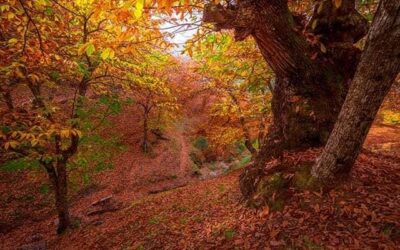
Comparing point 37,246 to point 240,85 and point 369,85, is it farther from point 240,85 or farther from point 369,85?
point 369,85

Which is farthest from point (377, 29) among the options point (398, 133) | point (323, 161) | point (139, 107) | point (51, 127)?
point (139, 107)

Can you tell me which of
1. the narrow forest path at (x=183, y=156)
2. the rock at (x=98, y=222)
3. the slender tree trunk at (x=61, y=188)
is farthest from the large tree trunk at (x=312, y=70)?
the narrow forest path at (x=183, y=156)

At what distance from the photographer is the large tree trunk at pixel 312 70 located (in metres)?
4.66

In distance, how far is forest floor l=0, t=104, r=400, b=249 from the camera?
3.72 meters

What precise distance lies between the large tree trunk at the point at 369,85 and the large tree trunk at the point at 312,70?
1.32m

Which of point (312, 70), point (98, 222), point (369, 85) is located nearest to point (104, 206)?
point (98, 222)

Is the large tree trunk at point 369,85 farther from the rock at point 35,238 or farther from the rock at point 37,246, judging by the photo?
the rock at point 35,238

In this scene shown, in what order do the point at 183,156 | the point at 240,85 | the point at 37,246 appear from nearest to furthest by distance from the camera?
1. the point at 37,246
2. the point at 240,85
3. the point at 183,156

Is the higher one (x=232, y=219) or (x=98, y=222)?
(x=232, y=219)

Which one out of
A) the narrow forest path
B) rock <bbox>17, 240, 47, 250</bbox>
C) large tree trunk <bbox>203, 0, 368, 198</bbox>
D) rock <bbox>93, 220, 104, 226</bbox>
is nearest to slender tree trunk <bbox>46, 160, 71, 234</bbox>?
rock <bbox>17, 240, 47, 250</bbox>

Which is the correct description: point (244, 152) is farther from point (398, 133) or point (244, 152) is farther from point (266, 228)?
point (266, 228)

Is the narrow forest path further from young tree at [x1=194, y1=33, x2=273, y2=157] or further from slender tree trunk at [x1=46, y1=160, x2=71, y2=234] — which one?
slender tree trunk at [x1=46, y1=160, x2=71, y2=234]

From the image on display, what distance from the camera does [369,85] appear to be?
10.9 ft

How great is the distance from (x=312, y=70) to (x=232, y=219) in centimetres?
311
